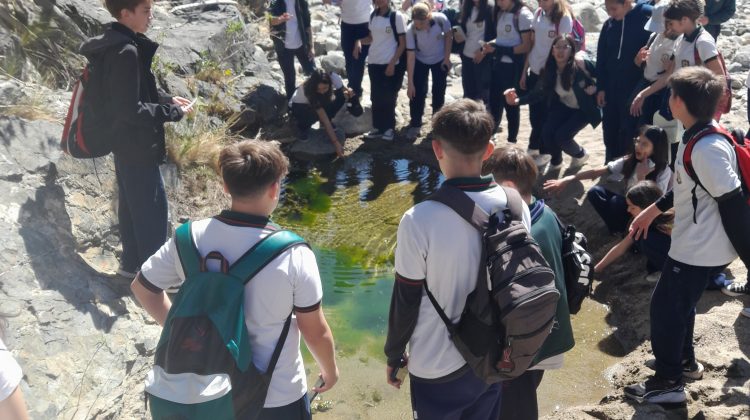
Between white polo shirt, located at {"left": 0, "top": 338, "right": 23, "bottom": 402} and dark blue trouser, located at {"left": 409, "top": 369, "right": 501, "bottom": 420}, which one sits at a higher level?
white polo shirt, located at {"left": 0, "top": 338, "right": 23, "bottom": 402}

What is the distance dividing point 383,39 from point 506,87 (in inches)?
57.0

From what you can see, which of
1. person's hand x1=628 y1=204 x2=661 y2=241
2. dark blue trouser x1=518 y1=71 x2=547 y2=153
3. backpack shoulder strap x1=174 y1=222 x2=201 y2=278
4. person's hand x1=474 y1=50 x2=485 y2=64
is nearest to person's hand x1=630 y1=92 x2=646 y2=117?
dark blue trouser x1=518 y1=71 x2=547 y2=153

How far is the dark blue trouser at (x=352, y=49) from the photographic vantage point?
25.3ft

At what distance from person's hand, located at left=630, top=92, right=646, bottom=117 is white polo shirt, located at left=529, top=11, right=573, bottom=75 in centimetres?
105

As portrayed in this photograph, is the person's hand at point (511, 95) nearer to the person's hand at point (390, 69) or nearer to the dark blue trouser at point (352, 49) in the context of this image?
the person's hand at point (390, 69)

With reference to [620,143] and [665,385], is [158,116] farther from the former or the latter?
[620,143]

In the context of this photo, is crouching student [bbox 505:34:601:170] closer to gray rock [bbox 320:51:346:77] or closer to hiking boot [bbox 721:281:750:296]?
hiking boot [bbox 721:281:750:296]

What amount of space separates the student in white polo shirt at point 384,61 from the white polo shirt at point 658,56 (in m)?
2.73

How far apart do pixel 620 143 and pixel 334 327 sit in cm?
318

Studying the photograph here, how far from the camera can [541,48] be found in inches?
247

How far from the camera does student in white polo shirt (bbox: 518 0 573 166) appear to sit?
240 inches

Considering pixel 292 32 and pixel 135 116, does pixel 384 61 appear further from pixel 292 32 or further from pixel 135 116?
pixel 135 116

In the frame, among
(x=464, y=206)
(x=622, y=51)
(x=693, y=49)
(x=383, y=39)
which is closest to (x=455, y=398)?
(x=464, y=206)

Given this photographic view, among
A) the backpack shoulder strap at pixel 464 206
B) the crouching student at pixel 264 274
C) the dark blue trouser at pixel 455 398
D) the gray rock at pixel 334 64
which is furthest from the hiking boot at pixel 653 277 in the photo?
the gray rock at pixel 334 64
